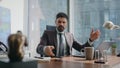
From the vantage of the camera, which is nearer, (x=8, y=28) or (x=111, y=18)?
(x=8, y=28)

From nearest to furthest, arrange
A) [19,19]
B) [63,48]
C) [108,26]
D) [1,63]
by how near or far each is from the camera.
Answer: [1,63] < [108,26] < [63,48] < [19,19]

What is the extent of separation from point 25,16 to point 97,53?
2.44 m

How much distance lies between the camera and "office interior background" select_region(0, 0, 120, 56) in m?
3.74

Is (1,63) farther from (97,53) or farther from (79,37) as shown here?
(79,37)

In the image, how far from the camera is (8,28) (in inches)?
145

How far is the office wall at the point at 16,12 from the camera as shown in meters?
3.77

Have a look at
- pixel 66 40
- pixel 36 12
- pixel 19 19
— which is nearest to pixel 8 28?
pixel 19 19

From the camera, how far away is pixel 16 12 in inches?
153

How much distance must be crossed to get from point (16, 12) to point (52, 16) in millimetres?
1027

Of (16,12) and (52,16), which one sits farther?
(52,16)

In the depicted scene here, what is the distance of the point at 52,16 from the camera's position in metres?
4.68

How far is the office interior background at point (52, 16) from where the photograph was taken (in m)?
3.74

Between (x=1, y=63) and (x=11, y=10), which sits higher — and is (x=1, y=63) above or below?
below

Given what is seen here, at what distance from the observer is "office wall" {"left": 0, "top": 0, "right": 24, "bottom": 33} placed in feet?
12.4
